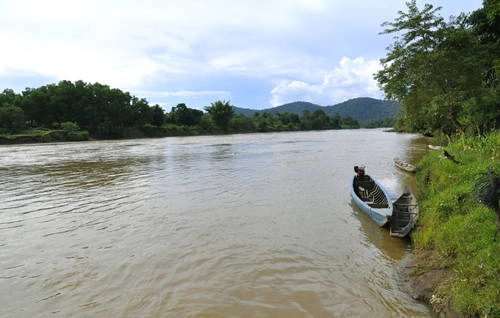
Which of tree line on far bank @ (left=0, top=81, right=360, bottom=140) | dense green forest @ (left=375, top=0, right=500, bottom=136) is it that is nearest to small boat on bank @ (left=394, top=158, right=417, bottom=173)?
dense green forest @ (left=375, top=0, right=500, bottom=136)

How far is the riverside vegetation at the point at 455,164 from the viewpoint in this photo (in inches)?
181

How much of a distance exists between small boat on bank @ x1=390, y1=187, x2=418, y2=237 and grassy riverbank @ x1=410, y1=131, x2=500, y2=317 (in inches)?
9.7

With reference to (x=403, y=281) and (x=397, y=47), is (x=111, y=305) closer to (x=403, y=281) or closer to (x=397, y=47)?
(x=403, y=281)

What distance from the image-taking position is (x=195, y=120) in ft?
364

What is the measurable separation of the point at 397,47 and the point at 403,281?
1596 cm

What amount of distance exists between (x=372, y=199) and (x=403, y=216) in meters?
2.29

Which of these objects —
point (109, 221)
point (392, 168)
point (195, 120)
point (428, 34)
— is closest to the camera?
point (109, 221)

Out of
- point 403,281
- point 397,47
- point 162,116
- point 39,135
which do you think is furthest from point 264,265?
point 162,116

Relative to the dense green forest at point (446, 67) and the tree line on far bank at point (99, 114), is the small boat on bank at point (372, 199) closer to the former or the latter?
the dense green forest at point (446, 67)

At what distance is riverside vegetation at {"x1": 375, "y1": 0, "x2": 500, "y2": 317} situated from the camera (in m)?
4.61

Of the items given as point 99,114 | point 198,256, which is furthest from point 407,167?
point 99,114

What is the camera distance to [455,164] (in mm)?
10547

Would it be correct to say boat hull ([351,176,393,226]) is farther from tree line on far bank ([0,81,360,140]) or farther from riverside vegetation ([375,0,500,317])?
tree line on far bank ([0,81,360,140])

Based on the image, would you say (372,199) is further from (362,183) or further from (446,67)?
(446,67)
